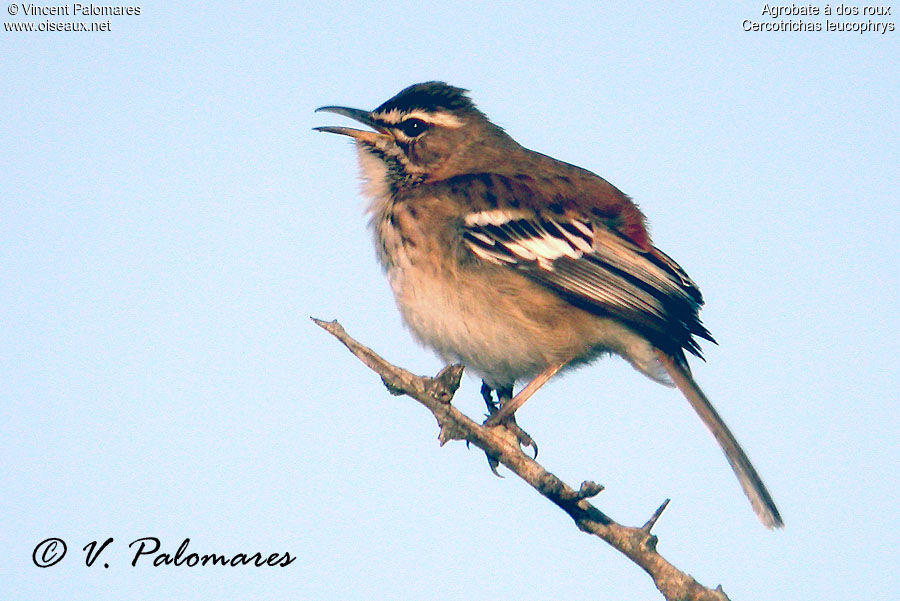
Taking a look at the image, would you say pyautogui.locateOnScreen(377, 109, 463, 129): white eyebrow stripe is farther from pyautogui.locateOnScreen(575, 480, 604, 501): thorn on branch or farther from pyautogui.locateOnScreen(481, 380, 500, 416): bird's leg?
pyautogui.locateOnScreen(575, 480, 604, 501): thorn on branch

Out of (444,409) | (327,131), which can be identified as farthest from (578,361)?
(327,131)

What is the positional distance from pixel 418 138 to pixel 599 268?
2.33m

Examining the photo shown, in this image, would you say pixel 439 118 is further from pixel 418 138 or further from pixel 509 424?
pixel 509 424

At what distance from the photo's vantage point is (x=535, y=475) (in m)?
5.62

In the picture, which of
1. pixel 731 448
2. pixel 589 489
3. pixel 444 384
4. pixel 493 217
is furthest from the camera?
pixel 493 217

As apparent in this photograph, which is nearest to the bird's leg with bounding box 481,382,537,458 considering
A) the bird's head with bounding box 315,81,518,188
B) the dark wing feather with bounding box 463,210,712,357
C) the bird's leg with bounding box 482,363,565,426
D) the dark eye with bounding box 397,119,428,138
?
the bird's leg with bounding box 482,363,565,426

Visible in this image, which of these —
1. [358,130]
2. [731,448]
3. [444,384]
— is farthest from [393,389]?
[358,130]

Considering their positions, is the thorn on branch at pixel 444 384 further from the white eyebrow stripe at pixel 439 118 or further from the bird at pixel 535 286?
the white eyebrow stripe at pixel 439 118

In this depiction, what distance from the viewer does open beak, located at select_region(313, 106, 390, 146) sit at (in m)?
8.91

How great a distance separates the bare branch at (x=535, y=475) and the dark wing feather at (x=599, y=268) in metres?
2.20

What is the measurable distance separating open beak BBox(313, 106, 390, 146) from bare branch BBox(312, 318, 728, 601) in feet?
11.3

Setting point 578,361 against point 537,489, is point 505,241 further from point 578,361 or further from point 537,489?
point 537,489

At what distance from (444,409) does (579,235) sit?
9.33ft

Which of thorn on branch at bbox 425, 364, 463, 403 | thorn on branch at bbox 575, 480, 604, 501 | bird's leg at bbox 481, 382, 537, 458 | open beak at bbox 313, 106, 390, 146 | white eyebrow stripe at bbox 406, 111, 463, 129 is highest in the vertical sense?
white eyebrow stripe at bbox 406, 111, 463, 129
